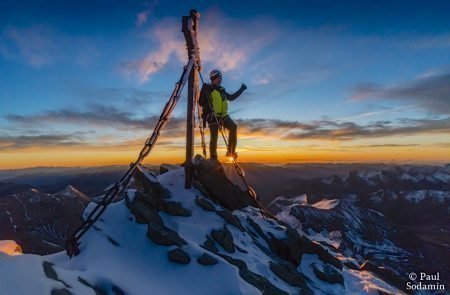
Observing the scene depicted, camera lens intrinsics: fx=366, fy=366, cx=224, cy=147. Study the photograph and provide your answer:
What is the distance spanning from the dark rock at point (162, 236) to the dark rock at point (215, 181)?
5864 millimetres

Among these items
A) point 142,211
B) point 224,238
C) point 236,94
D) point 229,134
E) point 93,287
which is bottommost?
point 224,238

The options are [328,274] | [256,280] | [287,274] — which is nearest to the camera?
[256,280]

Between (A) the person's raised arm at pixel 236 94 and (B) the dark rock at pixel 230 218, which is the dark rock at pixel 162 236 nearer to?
(B) the dark rock at pixel 230 218

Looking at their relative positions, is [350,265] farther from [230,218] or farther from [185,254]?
[185,254]

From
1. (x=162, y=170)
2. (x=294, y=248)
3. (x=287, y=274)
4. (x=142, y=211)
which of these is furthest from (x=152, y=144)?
(x=294, y=248)

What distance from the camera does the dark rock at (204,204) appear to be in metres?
19.8

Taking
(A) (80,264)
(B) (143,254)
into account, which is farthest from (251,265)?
(A) (80,264)

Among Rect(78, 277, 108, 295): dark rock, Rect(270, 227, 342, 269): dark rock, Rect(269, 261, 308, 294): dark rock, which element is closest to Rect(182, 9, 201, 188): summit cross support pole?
Rect(269, 261, 308, 294): dark rock

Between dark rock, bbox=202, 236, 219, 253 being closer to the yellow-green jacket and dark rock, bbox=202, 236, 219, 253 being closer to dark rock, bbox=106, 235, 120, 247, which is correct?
dark rock, bbox=106, 235, 120, 247

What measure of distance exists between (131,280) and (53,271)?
11.6 ft

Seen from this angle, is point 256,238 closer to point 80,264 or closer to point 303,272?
point 303,272

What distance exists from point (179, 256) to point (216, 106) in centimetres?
904

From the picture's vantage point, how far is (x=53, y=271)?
924 cm

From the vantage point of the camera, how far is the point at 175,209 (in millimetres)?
18875
